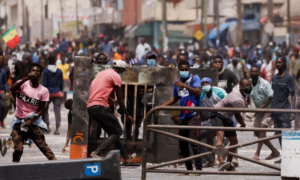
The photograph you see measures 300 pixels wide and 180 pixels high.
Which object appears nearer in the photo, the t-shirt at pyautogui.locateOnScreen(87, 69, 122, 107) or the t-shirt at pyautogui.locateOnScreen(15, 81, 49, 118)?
the t-shirt at pyautogui.locateOnScreen(15, 81, 49, 118)

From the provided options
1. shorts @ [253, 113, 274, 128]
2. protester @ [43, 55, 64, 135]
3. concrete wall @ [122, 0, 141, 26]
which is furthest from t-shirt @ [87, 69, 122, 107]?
concrete wall @ [122, 0, 141, 26]

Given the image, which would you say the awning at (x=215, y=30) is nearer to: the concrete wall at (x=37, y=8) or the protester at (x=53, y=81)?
the concrete wall at (x=37, y=8)

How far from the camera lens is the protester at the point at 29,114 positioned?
8688 mm

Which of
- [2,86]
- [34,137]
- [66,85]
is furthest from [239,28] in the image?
[34,137]

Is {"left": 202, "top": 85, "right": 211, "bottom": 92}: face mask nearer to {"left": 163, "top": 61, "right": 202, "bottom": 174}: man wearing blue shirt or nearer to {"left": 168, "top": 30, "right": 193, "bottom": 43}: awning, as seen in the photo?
{"left": 163, "top": 61, "right": 202, "bottom": 174}: man wearing blue shirt

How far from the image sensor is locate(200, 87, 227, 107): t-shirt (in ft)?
33.7

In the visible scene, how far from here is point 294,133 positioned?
7.28 m

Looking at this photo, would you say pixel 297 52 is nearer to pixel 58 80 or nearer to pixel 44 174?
pixel 58 80

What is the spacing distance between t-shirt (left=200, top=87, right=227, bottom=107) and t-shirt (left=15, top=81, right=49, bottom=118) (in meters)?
2.58

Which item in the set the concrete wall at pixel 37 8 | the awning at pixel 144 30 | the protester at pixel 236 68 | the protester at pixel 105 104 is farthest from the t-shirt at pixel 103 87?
the concrete wall at pixel 37 8

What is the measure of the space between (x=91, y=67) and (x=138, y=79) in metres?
0.71

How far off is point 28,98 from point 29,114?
0.66 feet

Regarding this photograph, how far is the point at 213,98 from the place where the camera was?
10391mm

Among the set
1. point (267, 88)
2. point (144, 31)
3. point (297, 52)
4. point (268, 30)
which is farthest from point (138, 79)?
point (144, 31)
